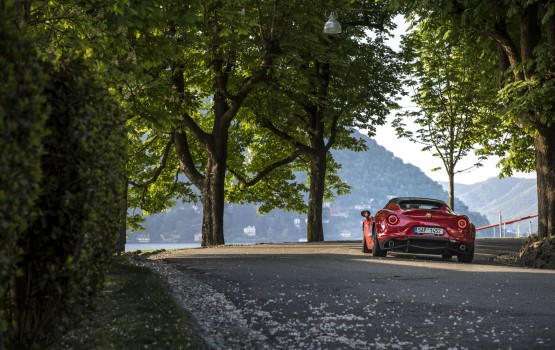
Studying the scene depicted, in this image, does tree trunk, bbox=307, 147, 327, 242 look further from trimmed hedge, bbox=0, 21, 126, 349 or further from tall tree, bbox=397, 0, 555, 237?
trimmed hedge, bbox=0, 21, 126, 349

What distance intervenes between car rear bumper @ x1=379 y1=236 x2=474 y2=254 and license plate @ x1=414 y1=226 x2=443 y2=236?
0.36 feet

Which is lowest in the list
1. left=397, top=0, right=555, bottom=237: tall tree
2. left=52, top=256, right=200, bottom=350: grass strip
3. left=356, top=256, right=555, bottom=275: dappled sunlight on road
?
left=52, top=256, right=200, bottom=350: grass strip

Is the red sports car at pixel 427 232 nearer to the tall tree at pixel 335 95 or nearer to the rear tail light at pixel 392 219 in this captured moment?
the rear tail light at pixel 392 219

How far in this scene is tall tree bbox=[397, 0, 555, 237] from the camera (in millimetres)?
15008

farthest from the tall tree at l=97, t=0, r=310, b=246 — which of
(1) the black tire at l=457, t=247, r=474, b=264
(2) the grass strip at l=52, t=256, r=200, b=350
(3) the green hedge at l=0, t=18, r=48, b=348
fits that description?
(3) the green hedge at l=0, t=18, r=48, b=348

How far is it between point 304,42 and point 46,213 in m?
19.6

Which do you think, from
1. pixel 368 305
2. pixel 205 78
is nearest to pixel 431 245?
pixel 368 305

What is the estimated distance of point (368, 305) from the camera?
8.21m

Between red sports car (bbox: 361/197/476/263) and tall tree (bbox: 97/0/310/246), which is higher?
tall tree (bbox: 97/0/310/246)

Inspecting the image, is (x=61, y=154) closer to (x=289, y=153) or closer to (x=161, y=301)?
(x=161, y=301)

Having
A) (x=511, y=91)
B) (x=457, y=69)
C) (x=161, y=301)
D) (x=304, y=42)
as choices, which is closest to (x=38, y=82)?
(x=161, y=301)

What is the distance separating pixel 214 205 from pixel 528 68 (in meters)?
13.5

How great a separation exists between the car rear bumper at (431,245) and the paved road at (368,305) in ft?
4.89

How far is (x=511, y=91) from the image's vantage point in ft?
51.9
